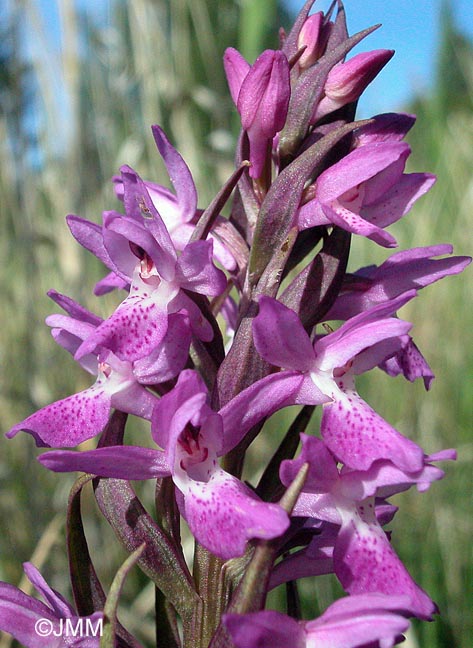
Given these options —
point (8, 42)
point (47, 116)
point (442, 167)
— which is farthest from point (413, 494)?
point (442, 167)

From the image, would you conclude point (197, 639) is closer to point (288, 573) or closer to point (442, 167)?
point (288, 573)

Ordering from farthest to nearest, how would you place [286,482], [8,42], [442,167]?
[442,167] → [8,42] → [286,482]

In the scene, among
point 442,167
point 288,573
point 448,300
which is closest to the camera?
point 288,573

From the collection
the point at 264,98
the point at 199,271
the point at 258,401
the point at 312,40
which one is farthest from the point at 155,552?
the point at 312,40

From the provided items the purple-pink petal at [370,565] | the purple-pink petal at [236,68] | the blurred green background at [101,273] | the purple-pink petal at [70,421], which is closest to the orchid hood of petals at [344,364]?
the purple-pink petal at [370,565]

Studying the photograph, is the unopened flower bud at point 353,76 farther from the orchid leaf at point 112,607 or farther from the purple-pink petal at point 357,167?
the orchid leaf at point 112,607

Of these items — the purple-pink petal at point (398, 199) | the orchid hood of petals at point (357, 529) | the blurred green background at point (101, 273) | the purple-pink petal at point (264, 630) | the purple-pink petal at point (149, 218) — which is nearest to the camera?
the purple-pink petal at point (264, 630)

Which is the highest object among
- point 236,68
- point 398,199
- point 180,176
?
point 236,68

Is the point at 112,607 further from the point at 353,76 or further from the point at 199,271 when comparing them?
the point at 353,76

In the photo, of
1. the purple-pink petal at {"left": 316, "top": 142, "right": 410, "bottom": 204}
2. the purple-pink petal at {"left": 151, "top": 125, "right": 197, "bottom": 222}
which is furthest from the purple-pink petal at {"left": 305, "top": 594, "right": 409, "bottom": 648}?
the purple-pink petal at {"left": 151, "top": 125, "right": 197, "bottom": 222}
